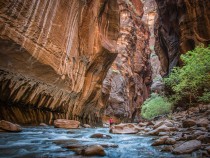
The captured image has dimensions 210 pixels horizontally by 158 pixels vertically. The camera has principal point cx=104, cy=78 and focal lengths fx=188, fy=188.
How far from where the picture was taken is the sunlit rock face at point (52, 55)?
27.4ft

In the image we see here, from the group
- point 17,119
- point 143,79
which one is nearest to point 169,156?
point 17,119

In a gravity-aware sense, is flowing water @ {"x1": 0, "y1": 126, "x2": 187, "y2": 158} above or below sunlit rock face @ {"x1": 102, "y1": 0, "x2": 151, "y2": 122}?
below

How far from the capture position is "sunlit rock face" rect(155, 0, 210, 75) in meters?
19.4

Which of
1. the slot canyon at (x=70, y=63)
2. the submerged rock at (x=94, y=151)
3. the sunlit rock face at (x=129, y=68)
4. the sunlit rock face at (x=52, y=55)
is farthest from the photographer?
the sunlit rock face at (x=129, y=68)

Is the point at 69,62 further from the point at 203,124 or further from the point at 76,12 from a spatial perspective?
the point at 203,124

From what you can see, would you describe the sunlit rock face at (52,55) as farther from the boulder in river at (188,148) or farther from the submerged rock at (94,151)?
the boulder in river at (188,148)

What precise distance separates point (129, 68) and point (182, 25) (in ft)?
58.6

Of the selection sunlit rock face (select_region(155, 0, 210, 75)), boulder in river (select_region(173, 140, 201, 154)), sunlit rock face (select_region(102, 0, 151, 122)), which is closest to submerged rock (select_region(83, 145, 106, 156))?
boulder in river (select_region(173, 140, 201, 154))

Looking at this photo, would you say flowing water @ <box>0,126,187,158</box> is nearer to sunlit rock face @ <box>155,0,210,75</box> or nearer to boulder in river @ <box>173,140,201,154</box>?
boulder in river @ <box>173,140,201,154</box>

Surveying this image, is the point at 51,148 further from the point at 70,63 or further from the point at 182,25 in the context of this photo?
the point at 182,25

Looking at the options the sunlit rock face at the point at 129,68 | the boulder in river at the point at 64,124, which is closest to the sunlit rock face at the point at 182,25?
the sunlit rock face at the point at 129,68

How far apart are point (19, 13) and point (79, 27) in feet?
19.2

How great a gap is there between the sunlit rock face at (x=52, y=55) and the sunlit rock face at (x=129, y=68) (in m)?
10.5

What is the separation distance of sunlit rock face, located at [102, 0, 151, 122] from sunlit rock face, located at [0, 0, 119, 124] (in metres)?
10.5
